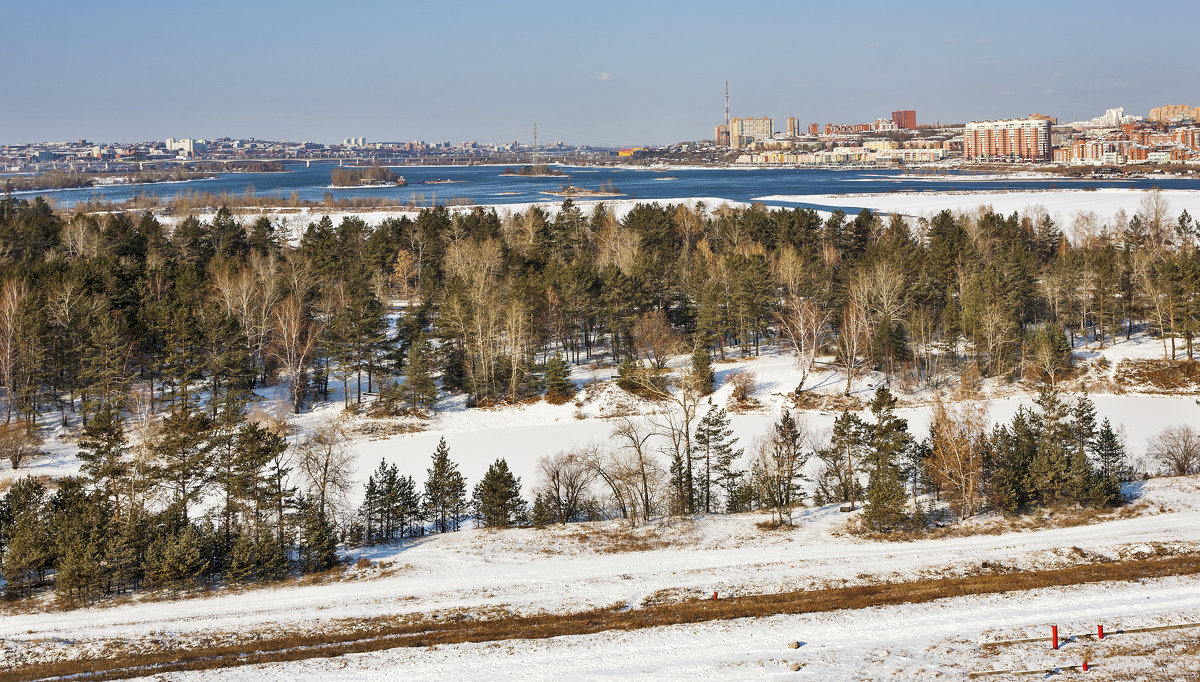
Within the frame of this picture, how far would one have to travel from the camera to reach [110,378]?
39.3 meters

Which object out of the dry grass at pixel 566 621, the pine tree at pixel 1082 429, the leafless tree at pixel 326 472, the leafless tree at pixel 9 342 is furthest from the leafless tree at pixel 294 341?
the pine tree at pixel 1082 429

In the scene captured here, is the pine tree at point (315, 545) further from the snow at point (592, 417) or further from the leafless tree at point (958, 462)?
the leafless tree at point (958, 462)

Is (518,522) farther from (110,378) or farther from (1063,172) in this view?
(1063,172)

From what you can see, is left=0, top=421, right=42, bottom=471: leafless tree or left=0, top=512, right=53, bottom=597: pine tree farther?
left=0, top=421, right=42, bottom=471: leafless tree

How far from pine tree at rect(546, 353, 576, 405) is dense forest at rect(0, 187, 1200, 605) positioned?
0.16m

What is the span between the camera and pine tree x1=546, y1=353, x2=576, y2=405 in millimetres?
46375

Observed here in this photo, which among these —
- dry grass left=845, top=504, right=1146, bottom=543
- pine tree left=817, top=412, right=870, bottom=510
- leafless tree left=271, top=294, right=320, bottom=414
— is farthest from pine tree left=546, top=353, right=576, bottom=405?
dry grass left=845, top=504, right=1146, bottom=543

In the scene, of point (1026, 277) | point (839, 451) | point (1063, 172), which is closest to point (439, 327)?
point (839, 451)

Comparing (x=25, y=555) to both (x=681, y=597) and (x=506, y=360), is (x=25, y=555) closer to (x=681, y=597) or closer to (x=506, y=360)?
(x=681, y=597)

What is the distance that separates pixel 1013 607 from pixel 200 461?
82.6ft

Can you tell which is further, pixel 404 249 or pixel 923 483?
pixel 404 249

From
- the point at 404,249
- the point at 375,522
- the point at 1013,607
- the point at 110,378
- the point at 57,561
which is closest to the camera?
the point at 1013,607

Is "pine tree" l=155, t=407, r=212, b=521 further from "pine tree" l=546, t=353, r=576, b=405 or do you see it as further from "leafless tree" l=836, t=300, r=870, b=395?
"leafless tree" l=836, t=300, r=870, b=395

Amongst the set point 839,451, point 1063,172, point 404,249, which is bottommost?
point 839,451
